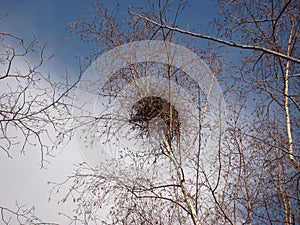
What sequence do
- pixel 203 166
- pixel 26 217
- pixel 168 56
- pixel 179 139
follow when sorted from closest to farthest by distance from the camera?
pixel 26 217 < pixel 203 166 < pixel 179 139 < pixel 168 56

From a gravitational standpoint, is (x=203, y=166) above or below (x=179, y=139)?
below

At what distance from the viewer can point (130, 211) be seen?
3941 millimetres

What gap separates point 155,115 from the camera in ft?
13.5

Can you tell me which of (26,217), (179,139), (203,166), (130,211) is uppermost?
(179,139)

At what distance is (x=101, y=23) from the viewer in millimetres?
4852

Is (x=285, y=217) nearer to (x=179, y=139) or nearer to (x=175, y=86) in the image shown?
(x=179, y=139)

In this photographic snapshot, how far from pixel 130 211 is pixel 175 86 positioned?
135cm

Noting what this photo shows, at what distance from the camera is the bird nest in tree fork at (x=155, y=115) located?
13.3 feet

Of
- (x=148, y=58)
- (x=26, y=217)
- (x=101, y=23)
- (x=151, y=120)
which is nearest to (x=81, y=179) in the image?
(x=151, y=120)

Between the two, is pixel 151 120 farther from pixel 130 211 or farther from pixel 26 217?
pixel 26 217

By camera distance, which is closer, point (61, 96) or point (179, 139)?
point (61, 96)

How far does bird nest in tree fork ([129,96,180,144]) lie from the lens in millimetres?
4059

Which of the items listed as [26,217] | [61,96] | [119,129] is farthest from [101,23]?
[26,217]

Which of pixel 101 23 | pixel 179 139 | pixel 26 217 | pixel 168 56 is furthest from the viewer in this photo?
pixel 101 23
